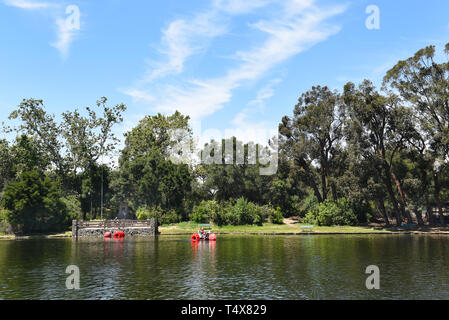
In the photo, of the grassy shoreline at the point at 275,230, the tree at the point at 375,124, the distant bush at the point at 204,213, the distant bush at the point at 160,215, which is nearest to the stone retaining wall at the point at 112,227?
the grassy shoreline at the point at 275,230

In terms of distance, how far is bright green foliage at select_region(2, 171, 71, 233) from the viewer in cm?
6231

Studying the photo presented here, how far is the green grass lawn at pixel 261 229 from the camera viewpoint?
6284cm

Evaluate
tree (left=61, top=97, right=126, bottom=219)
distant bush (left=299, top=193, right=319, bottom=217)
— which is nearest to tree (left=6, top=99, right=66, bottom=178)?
tree (left=61, top=97, right=126, bottom=219)

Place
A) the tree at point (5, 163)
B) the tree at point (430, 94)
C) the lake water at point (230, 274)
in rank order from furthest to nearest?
the tree at point (5, 163)
the tree at point (430, 94)
the lake water at point (230, 274)

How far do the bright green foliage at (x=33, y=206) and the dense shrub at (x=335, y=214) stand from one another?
4505 centimetres

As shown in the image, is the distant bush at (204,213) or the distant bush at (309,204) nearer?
the distant bush at (204,213)

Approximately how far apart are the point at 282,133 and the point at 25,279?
59753 mm

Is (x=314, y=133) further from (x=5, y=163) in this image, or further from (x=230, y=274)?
(x=5, y=163)

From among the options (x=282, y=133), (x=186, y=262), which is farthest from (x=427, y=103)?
(x=186, y=262)

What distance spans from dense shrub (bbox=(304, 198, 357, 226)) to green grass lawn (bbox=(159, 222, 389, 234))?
95.7 inches

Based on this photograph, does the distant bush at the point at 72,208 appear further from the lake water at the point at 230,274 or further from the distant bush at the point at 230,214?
the lake water at the point at 230,274

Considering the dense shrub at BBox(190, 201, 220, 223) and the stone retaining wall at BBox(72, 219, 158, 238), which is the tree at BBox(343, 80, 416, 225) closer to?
the dense shrub at BBox(190, 201, 220, 223)

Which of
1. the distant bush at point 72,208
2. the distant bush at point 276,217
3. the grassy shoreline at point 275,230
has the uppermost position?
the distant bush at point 72,208
